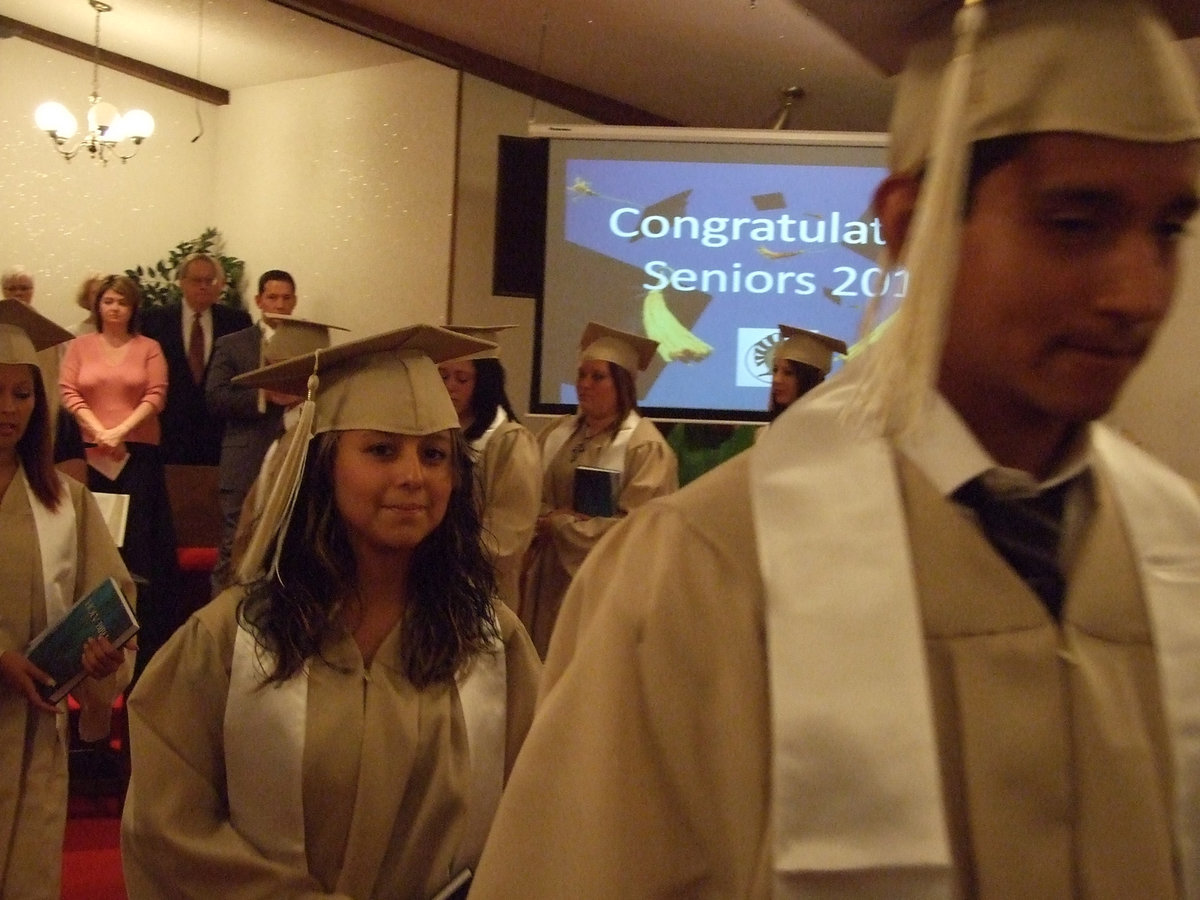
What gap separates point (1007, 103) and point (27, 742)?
295 cm

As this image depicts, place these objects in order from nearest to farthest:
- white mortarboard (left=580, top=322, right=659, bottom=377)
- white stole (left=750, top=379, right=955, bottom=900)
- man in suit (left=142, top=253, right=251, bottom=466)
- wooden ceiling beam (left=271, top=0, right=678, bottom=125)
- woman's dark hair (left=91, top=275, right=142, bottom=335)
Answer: white stole (left=750, top=379, right=955, bottom=900)
white mortarboard (left=580, top=322, right=659, bottom=377)
woman's dark hair (left=91, top=275, right=142, bottom=335)
man in suit (left=142, top=253, right=251, bottom=466)
wooden ceiling beam (left=271, top=0, right=678, bottom=125)

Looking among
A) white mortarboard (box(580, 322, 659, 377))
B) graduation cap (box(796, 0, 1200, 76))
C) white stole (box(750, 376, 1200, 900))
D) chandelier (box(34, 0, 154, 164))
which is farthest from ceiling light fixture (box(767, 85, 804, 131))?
white stole (box(750, 376, 1200, 900))

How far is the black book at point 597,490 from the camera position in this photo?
4.80 m

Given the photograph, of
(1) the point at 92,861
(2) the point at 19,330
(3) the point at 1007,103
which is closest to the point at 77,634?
(2) the point at 19,330

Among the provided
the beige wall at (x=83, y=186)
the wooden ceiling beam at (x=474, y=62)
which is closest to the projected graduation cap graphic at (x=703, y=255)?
the wooden ceiling beam at (x=474, y=62)

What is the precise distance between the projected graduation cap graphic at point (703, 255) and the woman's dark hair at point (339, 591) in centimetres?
449

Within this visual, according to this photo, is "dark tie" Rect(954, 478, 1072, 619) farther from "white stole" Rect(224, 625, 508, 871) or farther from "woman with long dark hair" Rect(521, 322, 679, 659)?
"woman with long dark hair" Rect(521, 322, 679, 659)

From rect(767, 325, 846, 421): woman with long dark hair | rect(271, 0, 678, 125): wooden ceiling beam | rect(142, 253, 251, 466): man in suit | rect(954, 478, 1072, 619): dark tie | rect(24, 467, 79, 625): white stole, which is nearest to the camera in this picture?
rect(954, 478, 1072, 619): dark tie

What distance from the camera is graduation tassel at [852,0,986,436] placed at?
38.9 inches

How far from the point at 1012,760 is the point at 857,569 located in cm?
17

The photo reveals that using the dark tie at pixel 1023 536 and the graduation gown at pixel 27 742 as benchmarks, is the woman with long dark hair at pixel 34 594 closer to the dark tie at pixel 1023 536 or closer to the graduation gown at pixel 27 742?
the graduation gown at pixel 27 742

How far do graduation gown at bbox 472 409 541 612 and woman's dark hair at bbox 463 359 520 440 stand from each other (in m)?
0.04

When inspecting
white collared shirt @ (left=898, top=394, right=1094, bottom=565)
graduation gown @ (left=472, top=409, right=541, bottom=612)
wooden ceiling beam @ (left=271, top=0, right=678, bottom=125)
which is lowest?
graduation gown @ (left=472, top=409, right=541, bottom=612)

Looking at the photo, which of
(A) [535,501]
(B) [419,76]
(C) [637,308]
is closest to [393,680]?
(A) [535,501]
